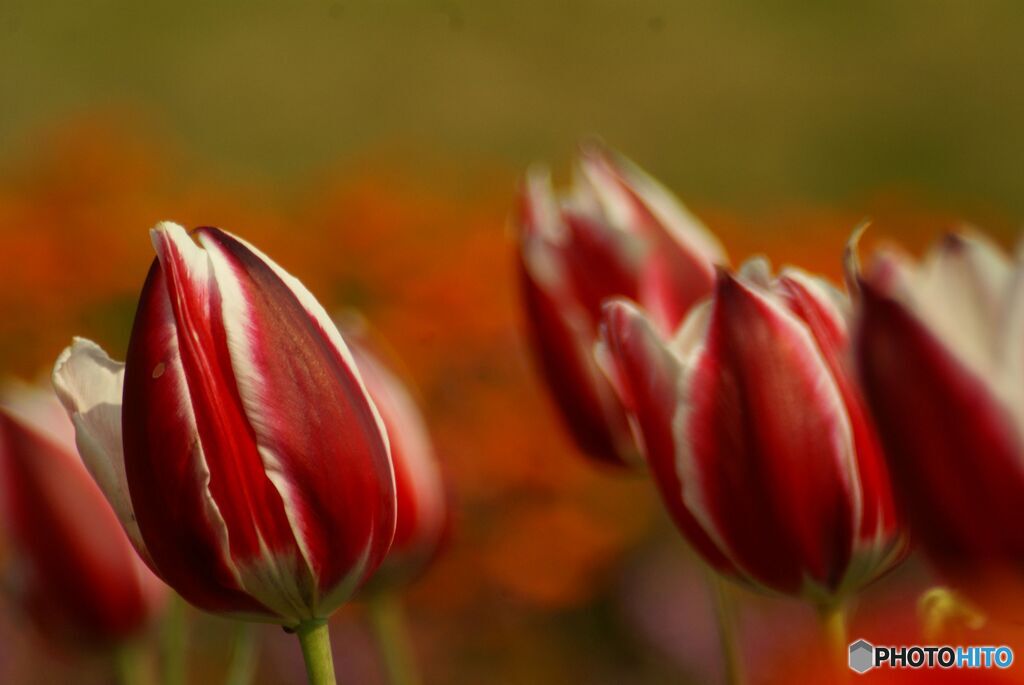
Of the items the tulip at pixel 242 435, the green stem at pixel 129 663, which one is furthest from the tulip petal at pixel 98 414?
the green stem at pixel 129 663

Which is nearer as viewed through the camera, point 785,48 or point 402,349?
point 402,349

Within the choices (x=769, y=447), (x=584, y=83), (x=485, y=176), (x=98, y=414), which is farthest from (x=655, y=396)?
(x=584, y=83)

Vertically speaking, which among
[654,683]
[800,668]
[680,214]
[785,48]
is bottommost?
[654,683]

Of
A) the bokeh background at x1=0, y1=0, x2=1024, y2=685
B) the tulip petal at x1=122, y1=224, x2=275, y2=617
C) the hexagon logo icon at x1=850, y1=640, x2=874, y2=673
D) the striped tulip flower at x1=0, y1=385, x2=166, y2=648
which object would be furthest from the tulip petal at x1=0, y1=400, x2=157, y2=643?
the bokeh background at x1=0, y1=0, x2=1024, y2=685

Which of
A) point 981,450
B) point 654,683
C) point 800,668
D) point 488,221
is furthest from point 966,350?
point 488,221

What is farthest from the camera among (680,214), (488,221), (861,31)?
(861,31)

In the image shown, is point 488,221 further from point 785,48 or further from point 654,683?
point 785,48

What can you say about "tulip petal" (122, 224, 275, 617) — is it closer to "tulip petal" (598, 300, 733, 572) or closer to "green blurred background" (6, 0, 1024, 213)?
"tulip petal" (598, 300, 733, 572)
